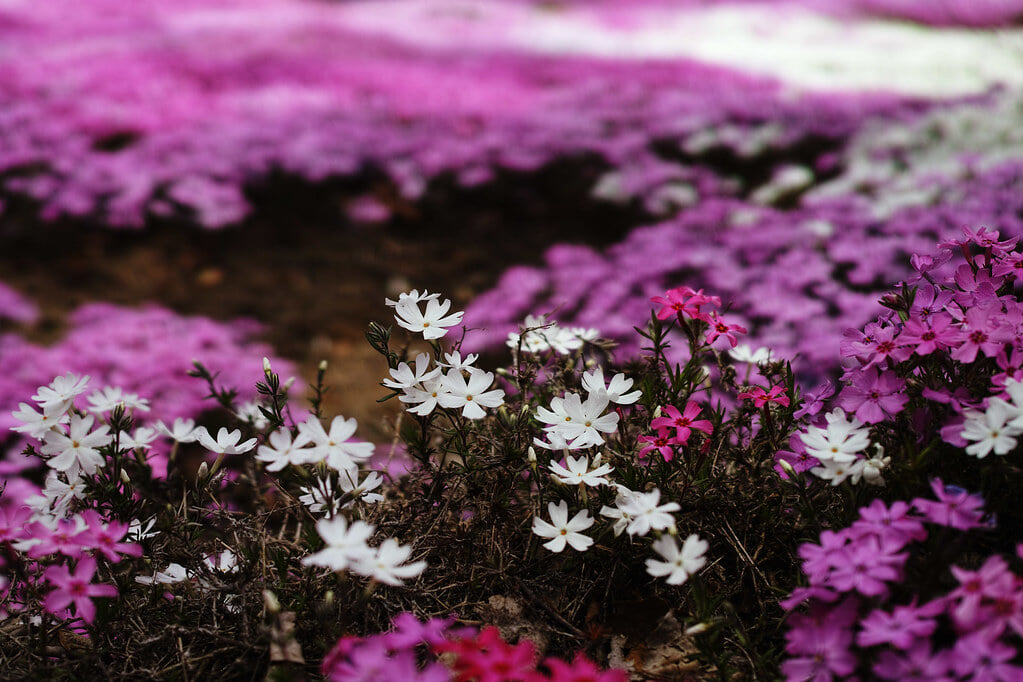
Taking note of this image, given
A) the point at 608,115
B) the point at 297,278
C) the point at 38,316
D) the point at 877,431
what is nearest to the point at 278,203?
the point at 297,278

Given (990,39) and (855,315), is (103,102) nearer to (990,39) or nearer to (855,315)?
(855,315)

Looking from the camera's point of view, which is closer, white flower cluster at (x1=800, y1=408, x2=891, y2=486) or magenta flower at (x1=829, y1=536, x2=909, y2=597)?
magenta flower at (x1=829, y1=536, x2=909, y2=597)

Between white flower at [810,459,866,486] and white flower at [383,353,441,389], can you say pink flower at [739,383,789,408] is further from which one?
white flower at [383,353,441,389]

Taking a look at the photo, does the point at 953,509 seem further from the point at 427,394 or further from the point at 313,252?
the point at 313,252

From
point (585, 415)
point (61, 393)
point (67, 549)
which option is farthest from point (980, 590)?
point (61, 393)

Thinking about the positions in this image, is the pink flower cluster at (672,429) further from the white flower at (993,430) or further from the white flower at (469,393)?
the white flower at (993,430)

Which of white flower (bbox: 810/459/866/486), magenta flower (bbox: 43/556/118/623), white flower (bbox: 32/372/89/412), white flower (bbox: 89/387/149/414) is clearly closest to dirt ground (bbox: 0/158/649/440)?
white flower (bbox: 89/387/149/414)

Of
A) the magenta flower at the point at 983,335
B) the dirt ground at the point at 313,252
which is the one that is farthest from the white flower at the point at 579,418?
the dirt ground at the point at 313,252
